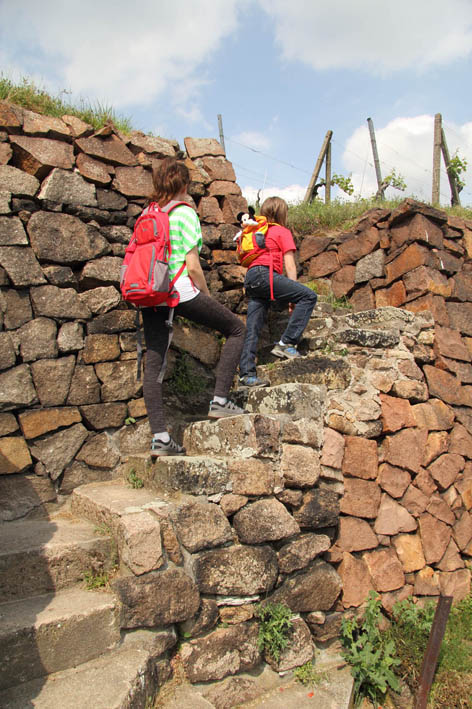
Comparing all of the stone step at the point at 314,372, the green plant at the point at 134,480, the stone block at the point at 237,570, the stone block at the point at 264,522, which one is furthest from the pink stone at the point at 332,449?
the green plant at the point at 134,480

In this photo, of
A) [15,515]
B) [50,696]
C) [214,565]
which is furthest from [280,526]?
[15,515]

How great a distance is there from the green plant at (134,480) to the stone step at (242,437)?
443mm

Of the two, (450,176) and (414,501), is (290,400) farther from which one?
(450,176)

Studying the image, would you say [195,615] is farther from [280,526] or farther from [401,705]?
[401,705]

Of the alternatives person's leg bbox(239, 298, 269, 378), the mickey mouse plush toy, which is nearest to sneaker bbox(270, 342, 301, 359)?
person's leg bbox(239, 298, 269, 378)

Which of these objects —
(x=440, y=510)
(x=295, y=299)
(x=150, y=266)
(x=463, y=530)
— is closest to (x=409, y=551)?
(x=440, y=510)

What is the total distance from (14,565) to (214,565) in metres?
1.00

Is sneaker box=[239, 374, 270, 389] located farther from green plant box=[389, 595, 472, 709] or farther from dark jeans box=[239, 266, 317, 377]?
green plant box=[389, 595, 472, 709]

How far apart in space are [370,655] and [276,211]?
3.25 m

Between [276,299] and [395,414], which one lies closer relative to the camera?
[395,414]

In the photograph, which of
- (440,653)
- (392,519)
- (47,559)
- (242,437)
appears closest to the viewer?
(47,559)

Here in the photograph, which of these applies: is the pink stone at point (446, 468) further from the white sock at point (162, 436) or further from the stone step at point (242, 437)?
the white sock at point (162, 436)

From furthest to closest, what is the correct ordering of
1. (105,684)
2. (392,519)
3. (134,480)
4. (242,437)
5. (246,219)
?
(246,219)
(392,519)
(134,480)
(242,437)
(105,684)

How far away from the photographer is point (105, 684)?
2.13 meters
